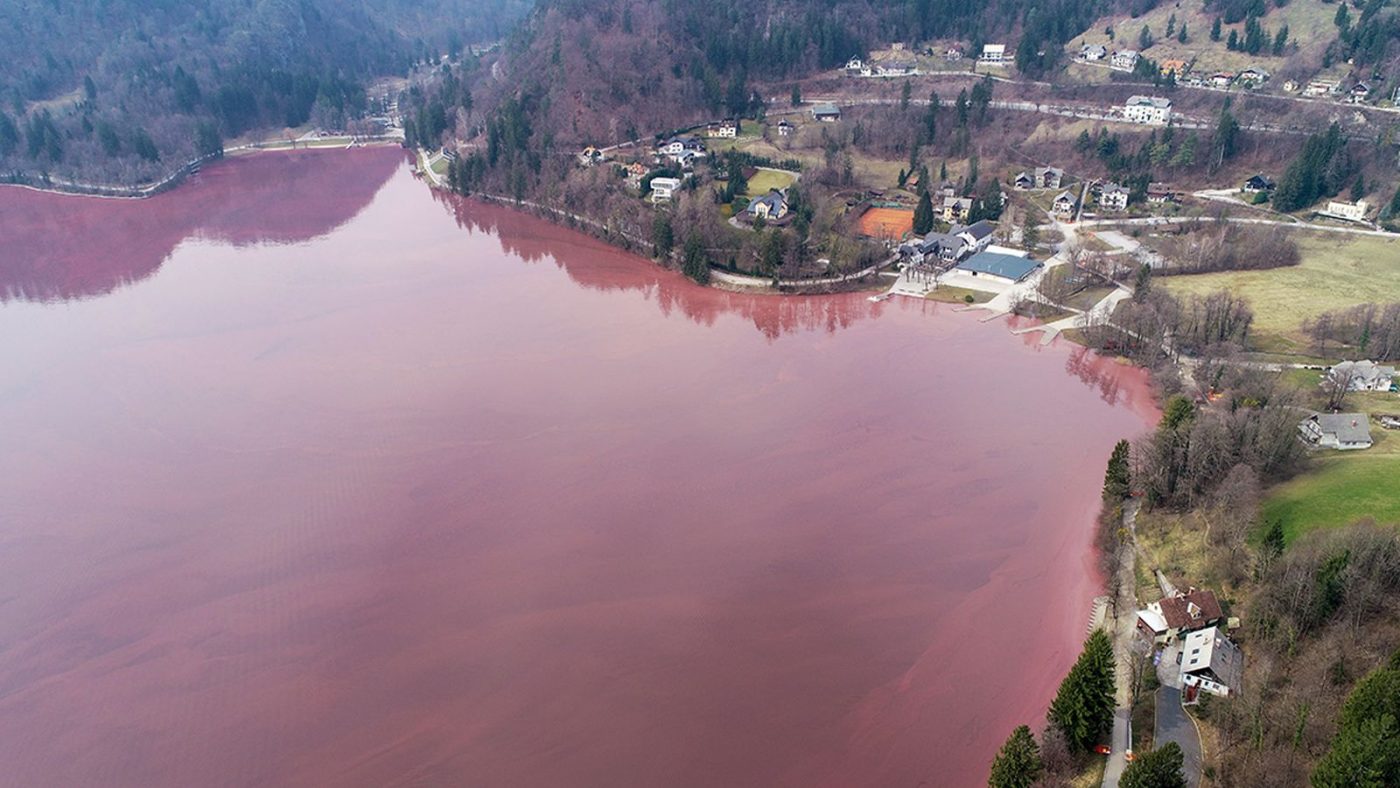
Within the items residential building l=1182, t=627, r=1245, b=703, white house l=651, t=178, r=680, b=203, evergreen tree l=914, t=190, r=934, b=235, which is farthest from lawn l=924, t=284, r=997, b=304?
residential building l=1182, t=627, r=1245, b=703

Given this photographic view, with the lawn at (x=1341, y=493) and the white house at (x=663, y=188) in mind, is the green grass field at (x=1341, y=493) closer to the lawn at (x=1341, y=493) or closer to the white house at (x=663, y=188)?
the lawn at (x=1341, y=493)

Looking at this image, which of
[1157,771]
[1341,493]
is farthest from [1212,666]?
[1341,493]

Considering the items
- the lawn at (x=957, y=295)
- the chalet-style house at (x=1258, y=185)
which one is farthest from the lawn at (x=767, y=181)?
the chalet-style house at (x=1258, y=185)

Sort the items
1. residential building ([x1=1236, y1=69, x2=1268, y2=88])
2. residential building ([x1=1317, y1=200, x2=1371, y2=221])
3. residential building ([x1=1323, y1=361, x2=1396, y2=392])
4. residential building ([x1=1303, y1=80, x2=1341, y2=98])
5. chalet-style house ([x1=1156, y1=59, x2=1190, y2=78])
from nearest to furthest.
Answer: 1. residential building ([x1=1323, y1=361, x2=1396, y2=392])
2. residential building ([x1=1317, y1=200, x2=1371, y2=221])
3. residential building ([x1=1303, y1=80, x2=1341, y2=98])
4. residential building ([x1=1236, y1=69, x2=1268, y2=88])
5. chalet-style house ([x1=1156, y1=59, x2=1190, y2=78])

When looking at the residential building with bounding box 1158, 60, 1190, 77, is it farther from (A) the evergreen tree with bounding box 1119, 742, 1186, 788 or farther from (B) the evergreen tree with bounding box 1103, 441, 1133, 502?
(A) the evergreen tree with bounding box 1119, 742, 1186, 788

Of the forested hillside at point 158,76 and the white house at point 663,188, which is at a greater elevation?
the forested hillside at point 158,76

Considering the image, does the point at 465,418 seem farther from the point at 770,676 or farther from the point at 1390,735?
the point at 1390,735
